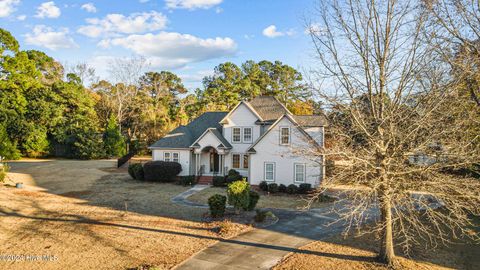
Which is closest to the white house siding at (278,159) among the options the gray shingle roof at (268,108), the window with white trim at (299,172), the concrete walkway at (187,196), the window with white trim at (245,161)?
the window with white trim at (299,172)

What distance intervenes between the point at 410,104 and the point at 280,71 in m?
58.3

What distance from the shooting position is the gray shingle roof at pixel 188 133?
1205 inches

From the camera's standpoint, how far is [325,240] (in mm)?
13617

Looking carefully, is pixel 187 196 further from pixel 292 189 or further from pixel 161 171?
pixel 292 189

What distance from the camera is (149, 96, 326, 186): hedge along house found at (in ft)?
82.4

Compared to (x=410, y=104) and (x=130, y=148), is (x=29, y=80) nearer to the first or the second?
(x=130, y=148)

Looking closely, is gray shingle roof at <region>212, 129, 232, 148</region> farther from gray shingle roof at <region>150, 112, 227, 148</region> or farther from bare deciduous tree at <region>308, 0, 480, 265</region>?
bare deciduous tree at <region>308, 0, 480, 265</region>

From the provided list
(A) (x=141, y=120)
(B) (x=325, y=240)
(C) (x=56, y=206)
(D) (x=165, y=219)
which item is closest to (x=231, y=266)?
(B) (x=325, y=240)

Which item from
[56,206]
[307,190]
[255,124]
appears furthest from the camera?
[255,124]

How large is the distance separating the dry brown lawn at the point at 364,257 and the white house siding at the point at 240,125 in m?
15.9

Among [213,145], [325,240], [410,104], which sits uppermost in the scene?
[410,104]

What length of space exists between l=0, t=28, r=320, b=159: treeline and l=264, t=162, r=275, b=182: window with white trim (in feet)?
38.5

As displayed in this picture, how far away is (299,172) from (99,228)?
15.1 meters

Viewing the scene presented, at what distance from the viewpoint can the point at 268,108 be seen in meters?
30.0
